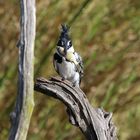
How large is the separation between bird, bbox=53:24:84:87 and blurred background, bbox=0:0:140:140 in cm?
132

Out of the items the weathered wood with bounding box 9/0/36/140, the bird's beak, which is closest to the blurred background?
the bird's beak

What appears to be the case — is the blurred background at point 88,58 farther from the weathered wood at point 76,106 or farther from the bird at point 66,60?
the weathered wood at point 76,106

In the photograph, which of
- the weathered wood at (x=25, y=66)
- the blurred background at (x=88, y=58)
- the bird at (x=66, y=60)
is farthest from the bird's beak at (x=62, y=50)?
the blurred background at (x=88, y=58)

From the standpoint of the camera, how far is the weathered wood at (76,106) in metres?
2.61

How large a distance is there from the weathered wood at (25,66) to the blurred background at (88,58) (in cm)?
179

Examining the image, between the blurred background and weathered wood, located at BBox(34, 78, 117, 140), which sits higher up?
the blurred background

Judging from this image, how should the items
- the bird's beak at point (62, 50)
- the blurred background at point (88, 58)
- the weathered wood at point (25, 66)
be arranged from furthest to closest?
the blurred background at point (88, 58) → the bird's beak at point (62, 50) → the weathered wood at point (25, 66)

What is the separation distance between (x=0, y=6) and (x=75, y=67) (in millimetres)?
1672

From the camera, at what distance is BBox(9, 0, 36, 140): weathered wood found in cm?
235

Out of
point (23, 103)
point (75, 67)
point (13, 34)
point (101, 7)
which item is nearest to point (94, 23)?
point (101, 7)

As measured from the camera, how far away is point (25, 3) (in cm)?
234

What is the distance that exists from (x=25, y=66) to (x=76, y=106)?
1.08 ft

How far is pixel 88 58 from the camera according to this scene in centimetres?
429

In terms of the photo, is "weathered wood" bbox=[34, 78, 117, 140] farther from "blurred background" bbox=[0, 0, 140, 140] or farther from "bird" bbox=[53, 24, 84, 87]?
"blurred background" bbox=[0, 0, 140, 140]
